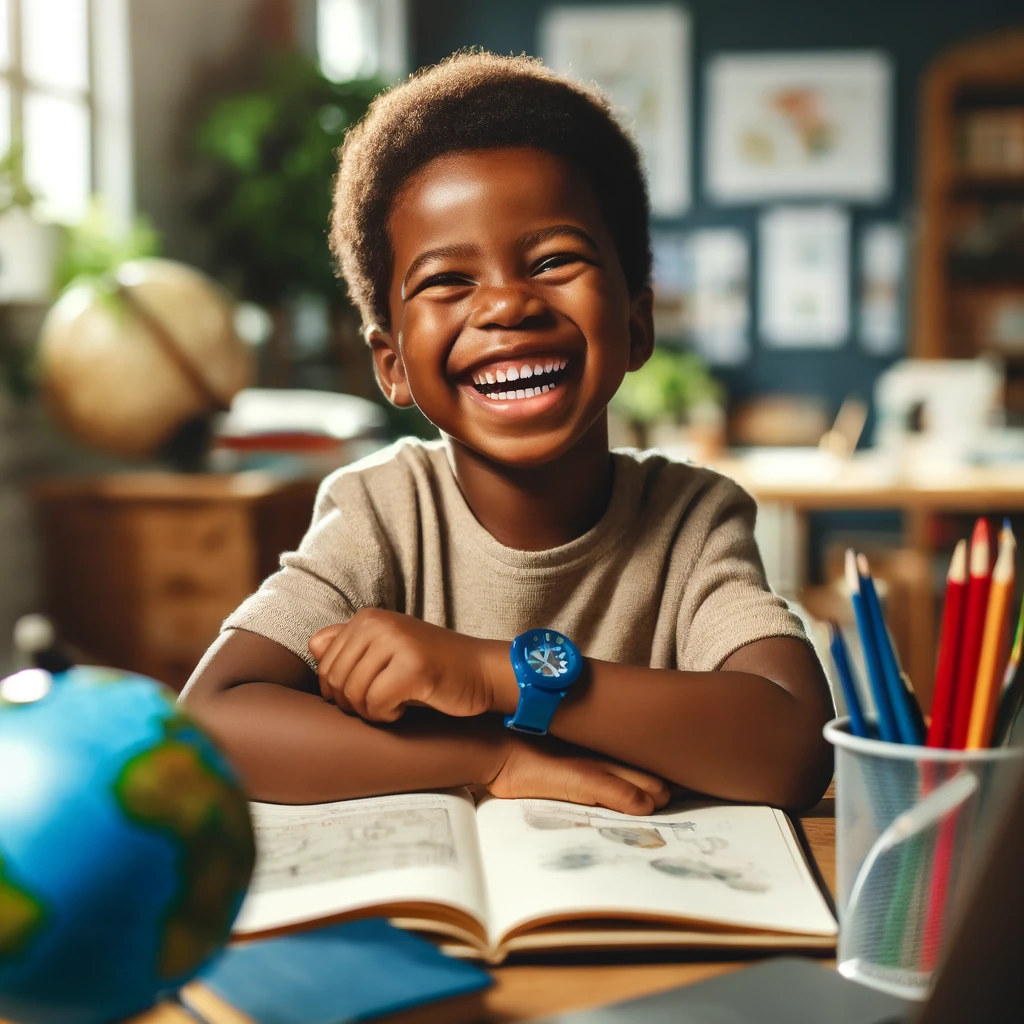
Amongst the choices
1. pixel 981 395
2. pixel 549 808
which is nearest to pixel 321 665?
pixel 549 808

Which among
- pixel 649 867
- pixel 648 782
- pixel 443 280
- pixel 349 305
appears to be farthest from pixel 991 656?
pixel 349 305

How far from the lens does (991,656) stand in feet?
1.66

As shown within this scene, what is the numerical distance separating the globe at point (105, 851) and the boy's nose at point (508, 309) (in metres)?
0.51

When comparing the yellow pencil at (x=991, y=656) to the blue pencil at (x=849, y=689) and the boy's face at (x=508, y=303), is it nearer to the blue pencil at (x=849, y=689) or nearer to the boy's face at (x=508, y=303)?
the blue pencil at (x=849, y=689)

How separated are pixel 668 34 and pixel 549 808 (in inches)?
214

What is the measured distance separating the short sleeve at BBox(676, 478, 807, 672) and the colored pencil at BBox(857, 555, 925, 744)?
1.13 feet

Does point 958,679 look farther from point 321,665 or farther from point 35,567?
point 35,567

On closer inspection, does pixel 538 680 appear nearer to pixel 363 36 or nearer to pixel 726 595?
pixel 726 595

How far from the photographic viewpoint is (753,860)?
64 centimetres

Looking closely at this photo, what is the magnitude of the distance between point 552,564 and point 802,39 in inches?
205

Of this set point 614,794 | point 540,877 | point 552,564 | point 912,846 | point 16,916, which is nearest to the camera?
point 16,916

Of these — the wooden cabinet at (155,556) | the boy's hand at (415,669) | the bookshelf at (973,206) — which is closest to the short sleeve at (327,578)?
the boy's hand at (415,669)

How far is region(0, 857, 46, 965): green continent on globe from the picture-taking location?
380mm

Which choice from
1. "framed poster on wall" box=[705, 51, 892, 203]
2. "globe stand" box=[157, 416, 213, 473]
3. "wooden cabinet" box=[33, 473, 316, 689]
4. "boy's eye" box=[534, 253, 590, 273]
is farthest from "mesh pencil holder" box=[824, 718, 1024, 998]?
"framed poster on wall" box=[705, 51, 892, 203]
